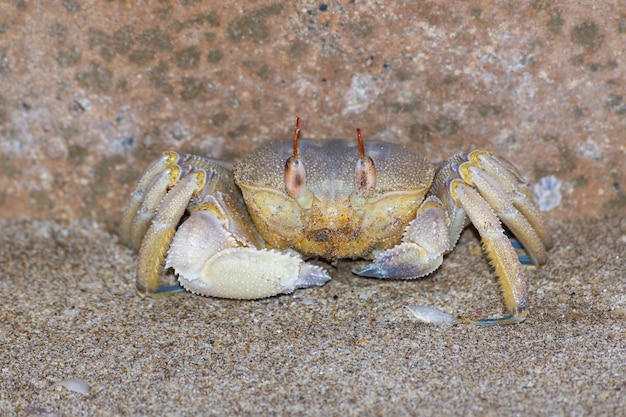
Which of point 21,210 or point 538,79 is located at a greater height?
point 538,79

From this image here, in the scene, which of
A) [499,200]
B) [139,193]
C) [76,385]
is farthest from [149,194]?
[499,200]

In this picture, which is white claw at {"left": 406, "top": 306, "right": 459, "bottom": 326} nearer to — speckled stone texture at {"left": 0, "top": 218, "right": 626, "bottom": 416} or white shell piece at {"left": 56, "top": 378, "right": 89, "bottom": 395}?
speckled stone texture at {"left": 0, "top": 218, "right": 626, "bottom": 416}

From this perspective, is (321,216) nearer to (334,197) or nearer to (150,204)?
(334,197)

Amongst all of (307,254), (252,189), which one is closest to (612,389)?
(307,254)

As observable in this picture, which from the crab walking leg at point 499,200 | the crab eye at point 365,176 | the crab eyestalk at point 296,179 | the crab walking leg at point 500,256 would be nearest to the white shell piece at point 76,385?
the crab eyestalk at point 296,179

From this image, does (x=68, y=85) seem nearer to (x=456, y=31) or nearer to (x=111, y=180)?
(x=111, y=180)

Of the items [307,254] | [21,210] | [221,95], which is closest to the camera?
[307,254]
